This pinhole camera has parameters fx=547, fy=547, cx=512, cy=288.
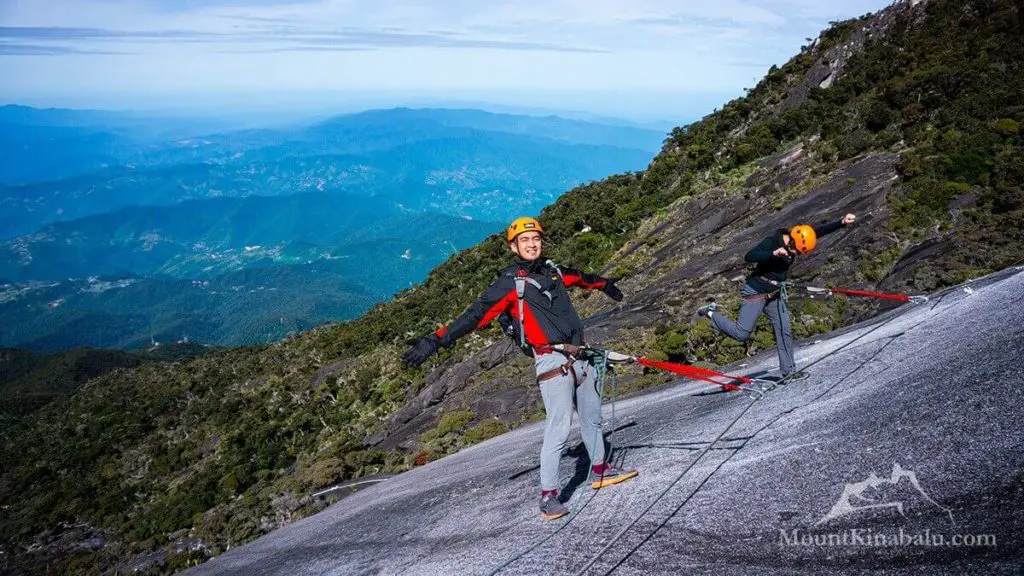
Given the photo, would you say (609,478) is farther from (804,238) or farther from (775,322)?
(804,238)

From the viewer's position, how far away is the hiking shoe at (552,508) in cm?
721

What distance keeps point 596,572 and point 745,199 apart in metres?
25.1

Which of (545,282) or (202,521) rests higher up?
(545,282)

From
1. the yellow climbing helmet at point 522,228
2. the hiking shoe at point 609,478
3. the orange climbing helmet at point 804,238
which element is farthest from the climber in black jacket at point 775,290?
the yellow climbing helmet at point 522,228

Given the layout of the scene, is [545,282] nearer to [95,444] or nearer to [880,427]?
[880,427]

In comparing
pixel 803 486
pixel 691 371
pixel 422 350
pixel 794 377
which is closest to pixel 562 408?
pixel 422 350

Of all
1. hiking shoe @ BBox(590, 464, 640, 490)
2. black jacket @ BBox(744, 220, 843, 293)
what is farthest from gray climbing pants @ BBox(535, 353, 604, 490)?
black jacket @ BBox(744, 220, 843, 293)

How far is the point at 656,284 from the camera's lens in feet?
77.2

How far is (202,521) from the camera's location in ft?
85.3

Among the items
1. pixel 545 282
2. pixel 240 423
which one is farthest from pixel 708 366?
pixel 240 423

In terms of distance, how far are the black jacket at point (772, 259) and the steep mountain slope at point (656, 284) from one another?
1786mm

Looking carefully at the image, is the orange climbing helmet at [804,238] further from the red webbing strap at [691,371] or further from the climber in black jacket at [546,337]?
the climber in black jacket at [546,337]

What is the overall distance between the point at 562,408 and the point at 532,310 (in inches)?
51.9

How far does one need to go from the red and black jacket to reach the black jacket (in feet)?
14.2
